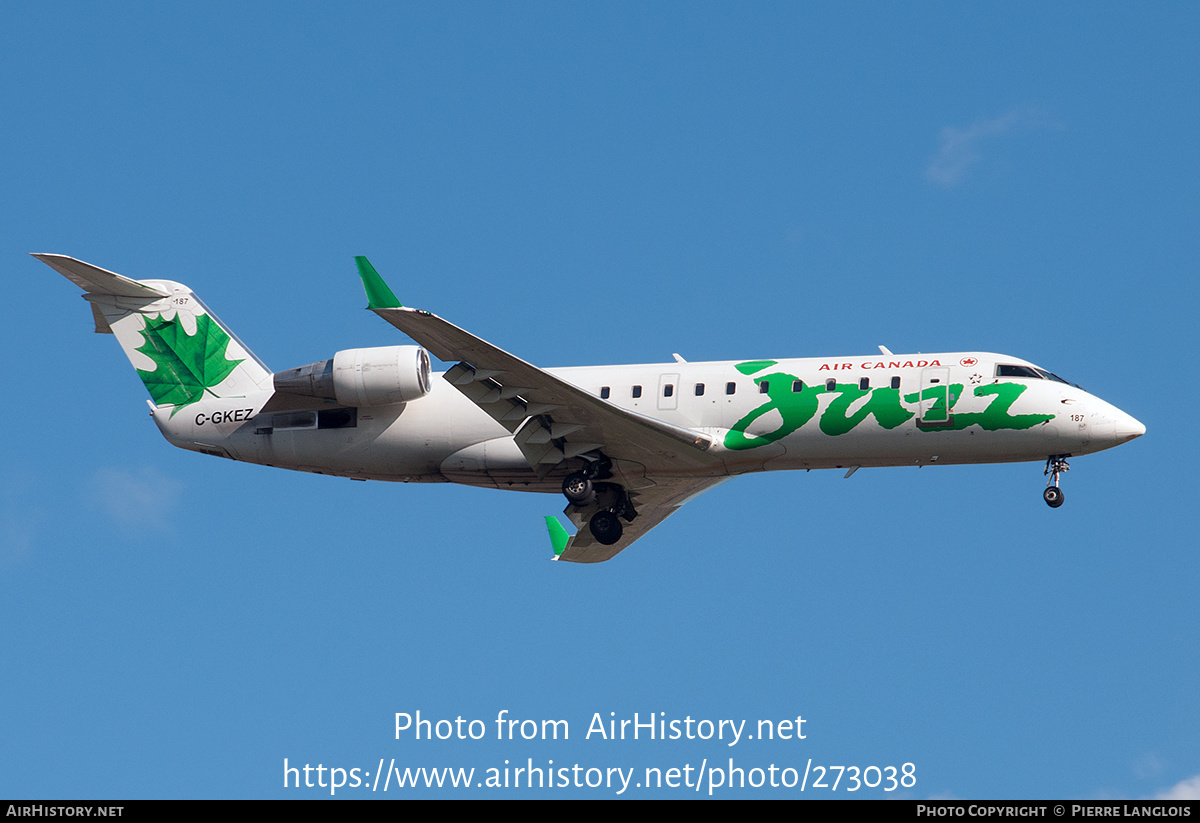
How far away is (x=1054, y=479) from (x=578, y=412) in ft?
29.8

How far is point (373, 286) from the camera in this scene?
25.5 metres

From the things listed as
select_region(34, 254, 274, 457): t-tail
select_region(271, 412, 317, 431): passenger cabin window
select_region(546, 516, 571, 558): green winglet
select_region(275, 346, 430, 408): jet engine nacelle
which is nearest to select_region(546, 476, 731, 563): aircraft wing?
select_region(546, 516, 571, 558): green winglet

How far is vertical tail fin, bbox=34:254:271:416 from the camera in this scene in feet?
103

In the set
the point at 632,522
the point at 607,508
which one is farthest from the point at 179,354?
the point at 632,522

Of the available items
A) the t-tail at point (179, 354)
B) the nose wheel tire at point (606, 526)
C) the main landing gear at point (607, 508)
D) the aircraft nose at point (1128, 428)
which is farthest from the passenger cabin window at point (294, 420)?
the aircraft nose at point (1128, 428)

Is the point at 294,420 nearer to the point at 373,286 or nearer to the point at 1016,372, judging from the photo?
the point at 373,286

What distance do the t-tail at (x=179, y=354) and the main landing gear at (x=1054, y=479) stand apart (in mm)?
15598

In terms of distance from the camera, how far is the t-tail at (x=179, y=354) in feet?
101

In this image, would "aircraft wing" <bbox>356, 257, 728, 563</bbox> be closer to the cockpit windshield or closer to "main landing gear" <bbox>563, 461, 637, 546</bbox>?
"main landing gear" <bbox>563, 461, 637, 546</bbox>

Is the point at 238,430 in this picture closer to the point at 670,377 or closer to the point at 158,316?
the point at 158,316

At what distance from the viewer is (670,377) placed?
Result: 2948cm

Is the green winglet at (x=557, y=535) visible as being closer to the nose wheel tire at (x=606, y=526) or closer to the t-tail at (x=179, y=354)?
the nose wheel tire at (x=606, y=526)

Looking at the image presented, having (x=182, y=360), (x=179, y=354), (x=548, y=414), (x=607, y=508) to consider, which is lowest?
(x=607, y=508)
